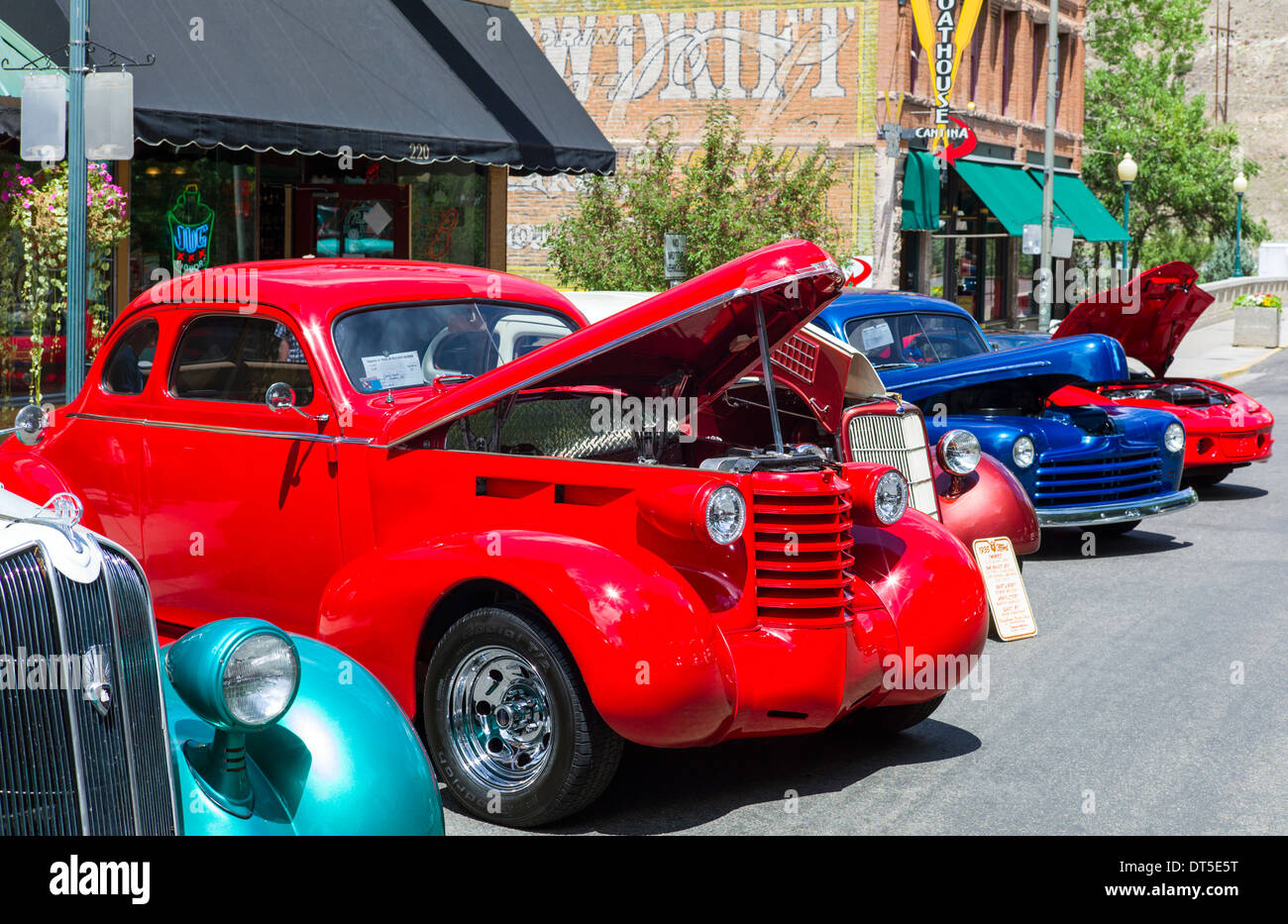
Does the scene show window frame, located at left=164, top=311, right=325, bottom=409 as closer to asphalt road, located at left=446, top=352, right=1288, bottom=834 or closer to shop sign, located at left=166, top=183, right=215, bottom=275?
asphalt road, located at left=446, top=352, right=1288, bottom=834

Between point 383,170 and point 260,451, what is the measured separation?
12.4 meters

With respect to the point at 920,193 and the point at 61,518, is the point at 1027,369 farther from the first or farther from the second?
the point at 920,193

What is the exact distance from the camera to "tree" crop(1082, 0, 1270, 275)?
52.6 m

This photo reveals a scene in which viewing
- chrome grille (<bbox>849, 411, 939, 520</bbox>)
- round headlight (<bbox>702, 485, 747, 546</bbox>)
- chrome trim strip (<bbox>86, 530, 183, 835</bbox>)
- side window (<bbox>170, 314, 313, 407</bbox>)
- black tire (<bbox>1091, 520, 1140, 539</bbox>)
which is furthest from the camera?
black tire (<bbox>1091, 520, 1140, 539</bbox>)

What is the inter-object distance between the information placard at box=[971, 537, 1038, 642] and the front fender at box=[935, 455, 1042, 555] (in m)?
0.49

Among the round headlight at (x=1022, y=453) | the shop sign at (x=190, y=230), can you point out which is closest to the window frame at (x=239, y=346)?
the round headlight at (x=1022, y=453)

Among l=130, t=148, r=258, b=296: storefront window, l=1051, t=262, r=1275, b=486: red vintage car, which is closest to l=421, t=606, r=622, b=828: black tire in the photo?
l=1051, t=262, r=1275, b=486: red vintage car

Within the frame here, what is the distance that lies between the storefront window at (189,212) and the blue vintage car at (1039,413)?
7.17 m

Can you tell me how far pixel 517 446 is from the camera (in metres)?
5.96

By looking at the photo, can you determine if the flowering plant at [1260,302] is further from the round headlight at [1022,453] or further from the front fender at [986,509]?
the front fender at [986,509]

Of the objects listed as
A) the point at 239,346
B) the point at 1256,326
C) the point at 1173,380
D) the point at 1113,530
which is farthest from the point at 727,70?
the point at 239,346

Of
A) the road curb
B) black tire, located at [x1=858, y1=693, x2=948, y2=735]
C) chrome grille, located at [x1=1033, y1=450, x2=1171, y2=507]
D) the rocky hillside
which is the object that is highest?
the rocky hillside

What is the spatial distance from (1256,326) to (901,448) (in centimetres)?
2673

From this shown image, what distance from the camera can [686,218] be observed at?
68.4 ft
